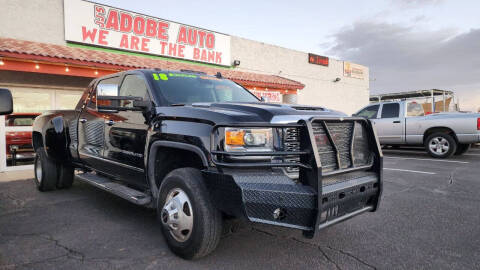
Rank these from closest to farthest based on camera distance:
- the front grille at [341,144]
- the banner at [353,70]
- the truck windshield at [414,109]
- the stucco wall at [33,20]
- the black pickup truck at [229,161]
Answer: the black pickup truck at [229,161], the front grille at [341,144], the stucco wall at [33,20], the truck windshield at [414,109], the banner at [353,70]

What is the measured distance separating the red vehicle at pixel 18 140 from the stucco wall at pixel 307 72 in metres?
9.64

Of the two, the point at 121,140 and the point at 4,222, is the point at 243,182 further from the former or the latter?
the point at 4,222

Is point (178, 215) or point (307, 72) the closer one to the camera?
point (178, 215)

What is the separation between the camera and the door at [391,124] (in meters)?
10.3

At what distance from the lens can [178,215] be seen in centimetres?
267

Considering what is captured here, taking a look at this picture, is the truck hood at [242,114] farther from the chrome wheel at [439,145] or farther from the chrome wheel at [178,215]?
the chrome wheel at [439,145]

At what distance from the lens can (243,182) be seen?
224cm

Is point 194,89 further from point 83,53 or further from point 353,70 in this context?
point 353,70

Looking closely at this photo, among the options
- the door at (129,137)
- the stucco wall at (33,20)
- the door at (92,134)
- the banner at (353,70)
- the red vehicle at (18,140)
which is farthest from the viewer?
the banner at (353,70)

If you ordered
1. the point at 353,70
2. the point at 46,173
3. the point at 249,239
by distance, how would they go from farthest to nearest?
the point at 353,70
the point at 46,173
the point at 249,239

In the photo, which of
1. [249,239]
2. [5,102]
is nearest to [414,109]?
[249,239]

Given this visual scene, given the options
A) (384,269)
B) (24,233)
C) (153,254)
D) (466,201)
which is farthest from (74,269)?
(466,201)

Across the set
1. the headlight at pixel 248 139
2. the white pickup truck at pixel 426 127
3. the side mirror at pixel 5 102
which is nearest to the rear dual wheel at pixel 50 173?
the side mirror at pixel 5 102

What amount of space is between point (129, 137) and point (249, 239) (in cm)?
170
